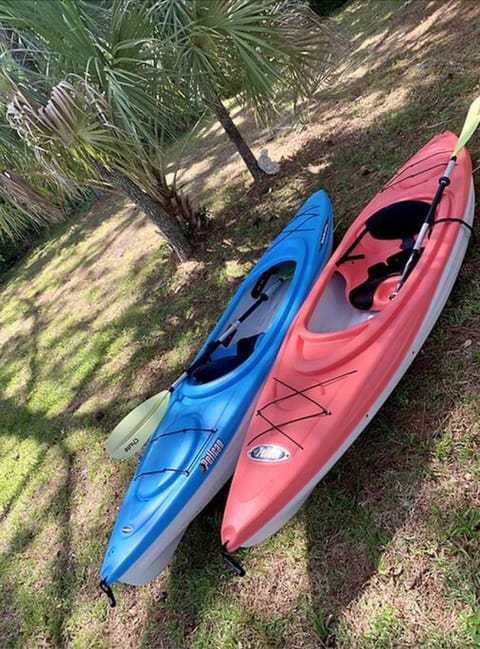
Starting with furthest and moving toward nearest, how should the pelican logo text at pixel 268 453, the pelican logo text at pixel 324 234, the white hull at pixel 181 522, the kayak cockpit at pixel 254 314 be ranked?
the pelican logo text at pixel 324 234, the kayak cockpit at pixel 254 314, the white hull at pixel 181 522, the pelican logo text at pixel 268 453

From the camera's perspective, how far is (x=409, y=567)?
189 centimetres

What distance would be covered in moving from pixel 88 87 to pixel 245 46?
1.22m

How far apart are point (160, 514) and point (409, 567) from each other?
1063 millimetres

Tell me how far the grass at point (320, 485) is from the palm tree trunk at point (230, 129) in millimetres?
215

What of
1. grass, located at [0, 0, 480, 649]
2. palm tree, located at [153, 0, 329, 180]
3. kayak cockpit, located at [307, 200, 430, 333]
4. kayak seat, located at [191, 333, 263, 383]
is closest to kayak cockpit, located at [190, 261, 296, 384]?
kayak seat, located at [191, 333, 263, 383]

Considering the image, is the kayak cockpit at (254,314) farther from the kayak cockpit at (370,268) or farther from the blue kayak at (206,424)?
the kayak cockpit at (370,268)

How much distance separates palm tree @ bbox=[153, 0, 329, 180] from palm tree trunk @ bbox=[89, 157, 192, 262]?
840mm

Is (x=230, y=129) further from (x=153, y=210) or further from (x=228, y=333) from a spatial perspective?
(x=228, y=333)

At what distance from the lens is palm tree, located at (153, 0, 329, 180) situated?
334cm

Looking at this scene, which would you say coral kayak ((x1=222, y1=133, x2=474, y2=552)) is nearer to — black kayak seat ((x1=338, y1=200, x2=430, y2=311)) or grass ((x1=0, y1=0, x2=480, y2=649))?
black kayak seat ((x1=338, y1=200, x2=430, y2=311))

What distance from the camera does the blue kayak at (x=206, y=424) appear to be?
227 cm

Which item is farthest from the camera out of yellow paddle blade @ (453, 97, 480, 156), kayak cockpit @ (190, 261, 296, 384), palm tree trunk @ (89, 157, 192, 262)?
palm tree trunk @ (89, 157, 192, 262)

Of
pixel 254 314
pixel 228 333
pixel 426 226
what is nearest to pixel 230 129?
pixel 254 314

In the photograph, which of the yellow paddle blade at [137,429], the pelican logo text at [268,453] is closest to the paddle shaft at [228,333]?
the yellow paddle blade at [137,429]
